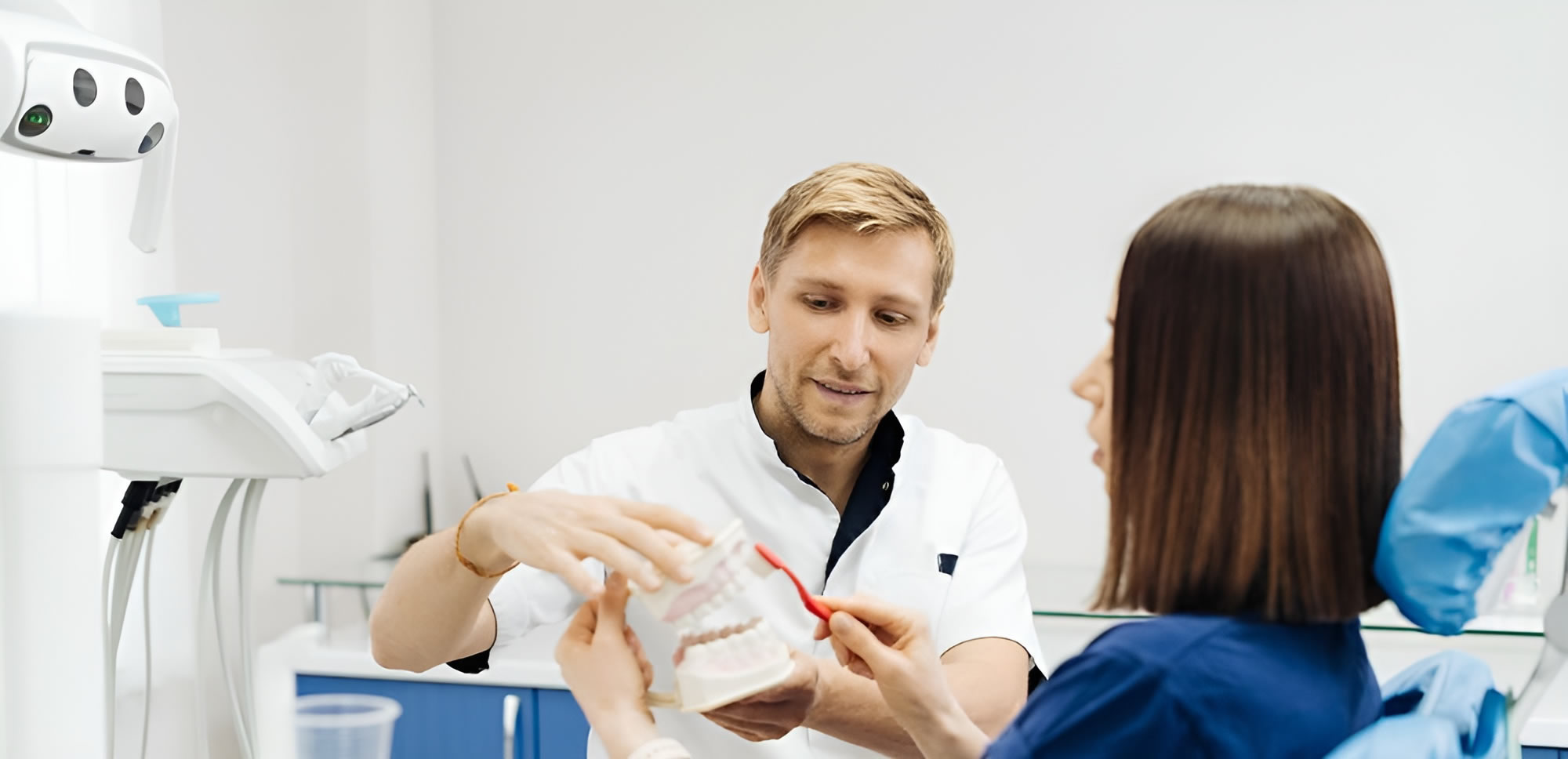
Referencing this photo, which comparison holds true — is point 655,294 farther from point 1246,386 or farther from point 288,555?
point 1246,386

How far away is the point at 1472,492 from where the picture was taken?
80 cm

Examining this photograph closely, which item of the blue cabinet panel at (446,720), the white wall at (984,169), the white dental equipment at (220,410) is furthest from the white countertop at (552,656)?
the white dental equipment at (220,410)

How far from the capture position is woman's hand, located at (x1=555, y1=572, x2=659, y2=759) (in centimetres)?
104

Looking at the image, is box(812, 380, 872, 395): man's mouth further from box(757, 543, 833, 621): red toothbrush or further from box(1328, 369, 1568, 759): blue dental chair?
box(1328, 369, 1568, 759): blue dental chair

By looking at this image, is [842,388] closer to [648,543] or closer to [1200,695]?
[648,543]

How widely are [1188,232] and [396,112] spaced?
2211 mm

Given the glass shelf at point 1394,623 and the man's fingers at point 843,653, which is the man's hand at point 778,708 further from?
the glass shelf at point 1394,623

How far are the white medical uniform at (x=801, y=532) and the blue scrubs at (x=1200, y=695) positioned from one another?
2.10 ft

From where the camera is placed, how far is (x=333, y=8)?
106 inches

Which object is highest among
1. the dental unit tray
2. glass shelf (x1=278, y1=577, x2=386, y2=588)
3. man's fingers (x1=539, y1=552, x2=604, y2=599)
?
the dental unit tray

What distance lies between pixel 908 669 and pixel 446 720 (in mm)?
1368

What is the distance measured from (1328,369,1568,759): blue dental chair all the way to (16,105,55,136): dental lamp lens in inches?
40.9

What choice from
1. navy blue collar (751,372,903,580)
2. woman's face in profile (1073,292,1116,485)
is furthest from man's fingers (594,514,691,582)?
navy blue collar (751,372,903,580)

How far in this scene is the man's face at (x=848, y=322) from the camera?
154 cm
